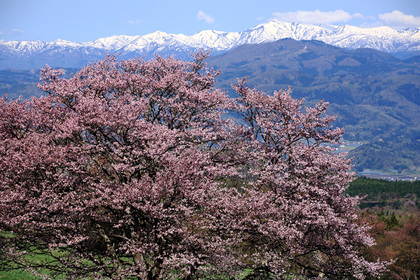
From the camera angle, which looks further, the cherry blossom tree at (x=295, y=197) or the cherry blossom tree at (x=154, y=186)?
the cherry blossom tree at (x=295, y=197)

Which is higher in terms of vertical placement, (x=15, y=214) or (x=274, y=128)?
(x=274, y=128)

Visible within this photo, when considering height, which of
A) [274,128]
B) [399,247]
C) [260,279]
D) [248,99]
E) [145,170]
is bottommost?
[399,247]

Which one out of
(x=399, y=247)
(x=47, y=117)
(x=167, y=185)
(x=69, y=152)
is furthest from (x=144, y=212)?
(x=399, y=247)

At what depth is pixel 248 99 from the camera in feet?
72.2

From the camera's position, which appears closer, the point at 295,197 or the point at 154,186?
the point at 154,186

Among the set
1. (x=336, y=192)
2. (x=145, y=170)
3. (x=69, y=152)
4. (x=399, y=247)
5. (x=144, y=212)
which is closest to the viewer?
(x=144, y=212)

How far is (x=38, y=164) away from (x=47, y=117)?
311 centimetres

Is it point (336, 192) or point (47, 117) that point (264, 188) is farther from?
point (47, 117)

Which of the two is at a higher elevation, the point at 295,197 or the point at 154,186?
the point at 154,186

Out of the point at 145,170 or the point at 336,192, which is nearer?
the point at 145,170

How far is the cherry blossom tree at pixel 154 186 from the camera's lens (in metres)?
14.7

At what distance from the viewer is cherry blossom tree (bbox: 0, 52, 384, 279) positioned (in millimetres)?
14656

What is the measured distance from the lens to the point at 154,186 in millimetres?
13797

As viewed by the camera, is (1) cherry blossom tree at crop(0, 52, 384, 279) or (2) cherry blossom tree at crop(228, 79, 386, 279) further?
(2) cherry blossom tree at crop(228, 79, 386, 279)
